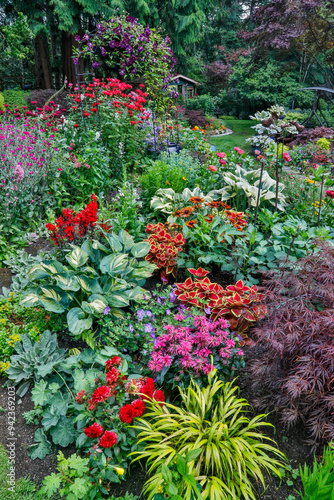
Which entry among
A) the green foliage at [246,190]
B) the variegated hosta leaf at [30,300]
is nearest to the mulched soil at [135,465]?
the variegated hosta leaf at [30,300]

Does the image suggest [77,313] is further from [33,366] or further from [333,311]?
[333,311]

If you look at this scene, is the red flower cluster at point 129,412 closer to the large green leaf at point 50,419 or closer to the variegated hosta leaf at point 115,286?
the large green leaf at point 50,419

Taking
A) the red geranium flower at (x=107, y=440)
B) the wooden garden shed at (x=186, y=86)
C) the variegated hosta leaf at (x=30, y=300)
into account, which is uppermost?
the wooden garden shed at (x=186, y=86)

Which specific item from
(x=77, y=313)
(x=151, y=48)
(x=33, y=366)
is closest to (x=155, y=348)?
(x=77, y=313)

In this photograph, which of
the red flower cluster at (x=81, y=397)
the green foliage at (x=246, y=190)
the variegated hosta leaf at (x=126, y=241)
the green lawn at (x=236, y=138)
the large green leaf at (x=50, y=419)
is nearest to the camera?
the red flower cluster at (x=81, y=397)

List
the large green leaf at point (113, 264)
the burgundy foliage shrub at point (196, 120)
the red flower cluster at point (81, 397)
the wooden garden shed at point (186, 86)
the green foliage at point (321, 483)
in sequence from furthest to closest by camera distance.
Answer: the wooden garden shed at point (186, 86)
the burgundy foliage shrub at point (196, 120)
the large green leaf at point (113, 264)
the red flower cluster at point (81, 397)
the green foliage at point (321, 483)

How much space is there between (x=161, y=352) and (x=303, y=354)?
2.84ft

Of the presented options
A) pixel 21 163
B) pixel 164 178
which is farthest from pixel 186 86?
pixel 21 163

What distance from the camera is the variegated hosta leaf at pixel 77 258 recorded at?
260 centimetres

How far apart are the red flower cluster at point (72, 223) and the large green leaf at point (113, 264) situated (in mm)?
345

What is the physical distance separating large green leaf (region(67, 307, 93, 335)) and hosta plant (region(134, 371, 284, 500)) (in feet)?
2.38

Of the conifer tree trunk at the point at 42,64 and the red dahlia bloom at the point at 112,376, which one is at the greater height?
the conifer tree trunk at the point at 42,64

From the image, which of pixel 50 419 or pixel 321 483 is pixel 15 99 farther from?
pixel 321 483

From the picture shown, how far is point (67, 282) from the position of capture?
8.20ft
